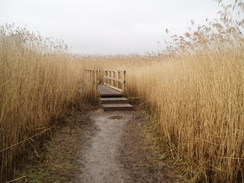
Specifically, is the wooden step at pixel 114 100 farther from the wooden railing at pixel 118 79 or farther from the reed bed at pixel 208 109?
the reed bed at pixel 208 109

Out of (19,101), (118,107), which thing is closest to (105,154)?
(19,101)

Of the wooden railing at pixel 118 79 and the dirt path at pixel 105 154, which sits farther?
the wooden railing at pixel 118 79

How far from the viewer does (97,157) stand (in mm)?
3125


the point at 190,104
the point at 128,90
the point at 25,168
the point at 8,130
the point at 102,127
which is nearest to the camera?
the point at 8,130

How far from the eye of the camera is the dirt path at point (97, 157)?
2.57m

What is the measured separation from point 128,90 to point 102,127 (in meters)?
3.04

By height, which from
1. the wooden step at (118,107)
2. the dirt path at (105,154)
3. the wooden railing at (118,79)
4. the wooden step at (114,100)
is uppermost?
the wooden railing at (118,79)

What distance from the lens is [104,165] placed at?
A: 288 cm

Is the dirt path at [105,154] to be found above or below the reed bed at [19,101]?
below

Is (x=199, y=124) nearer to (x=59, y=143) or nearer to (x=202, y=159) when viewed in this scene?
(x=202, y=159)

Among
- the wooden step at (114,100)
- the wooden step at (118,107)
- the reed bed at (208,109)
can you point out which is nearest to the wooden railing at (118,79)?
the wooden step at (114,100)

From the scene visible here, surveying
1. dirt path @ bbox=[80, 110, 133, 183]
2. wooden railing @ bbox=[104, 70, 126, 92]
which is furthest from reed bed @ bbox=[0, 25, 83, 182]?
wooden railing @ bbox=[104, 70, 126, 92]

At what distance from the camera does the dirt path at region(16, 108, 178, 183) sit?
2.57 metres

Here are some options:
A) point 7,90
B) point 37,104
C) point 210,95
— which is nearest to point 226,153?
point 210,95
